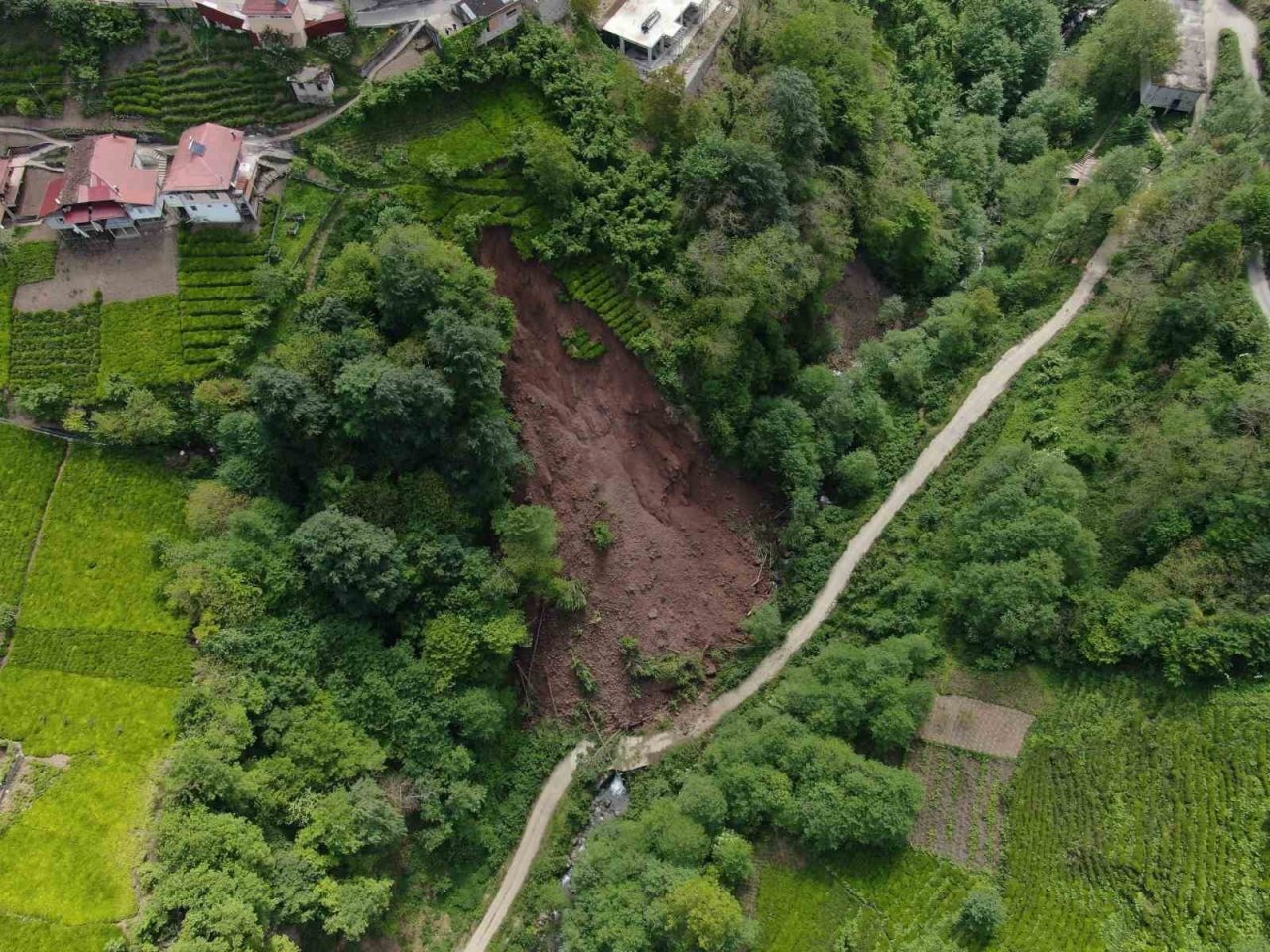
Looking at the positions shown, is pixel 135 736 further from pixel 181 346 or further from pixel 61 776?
pixel 181 346

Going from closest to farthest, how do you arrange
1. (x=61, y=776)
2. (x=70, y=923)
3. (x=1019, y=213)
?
(x=70, y=923)
(x=61, y=776)
(x=1019, y=213)

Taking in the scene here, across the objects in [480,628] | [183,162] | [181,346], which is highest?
[183,162]

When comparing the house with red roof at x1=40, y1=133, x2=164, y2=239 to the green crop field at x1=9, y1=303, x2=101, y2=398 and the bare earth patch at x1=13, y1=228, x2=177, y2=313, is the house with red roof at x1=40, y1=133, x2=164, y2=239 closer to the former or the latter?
the bare earth patch at x1=13, y1=228, x2=177, y2=313

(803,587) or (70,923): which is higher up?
(70,923)

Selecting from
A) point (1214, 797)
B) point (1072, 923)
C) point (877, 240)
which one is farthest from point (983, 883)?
point (877, 240)

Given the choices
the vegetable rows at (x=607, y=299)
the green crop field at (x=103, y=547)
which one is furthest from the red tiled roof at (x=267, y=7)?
the green crop field at (x=103, y=547)

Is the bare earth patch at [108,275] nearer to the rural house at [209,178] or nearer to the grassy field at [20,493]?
the rural house at [209,178]

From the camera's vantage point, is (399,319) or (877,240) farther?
(877,240)

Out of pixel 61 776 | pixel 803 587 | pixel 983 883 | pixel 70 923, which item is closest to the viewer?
pixel 70 923
